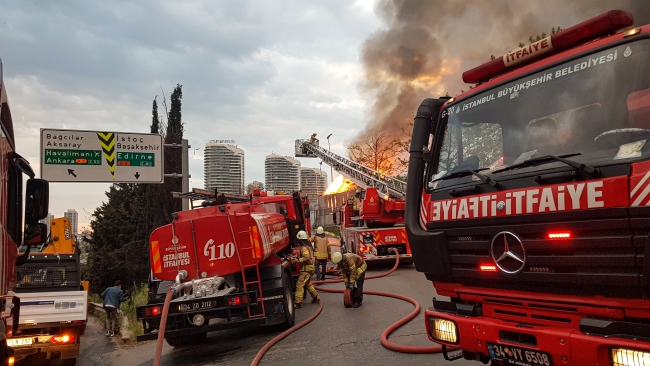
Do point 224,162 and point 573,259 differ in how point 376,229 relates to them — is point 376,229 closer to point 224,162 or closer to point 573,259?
point 573,259

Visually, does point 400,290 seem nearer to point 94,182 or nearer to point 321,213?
point 94,182

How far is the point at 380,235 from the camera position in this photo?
14.5 m

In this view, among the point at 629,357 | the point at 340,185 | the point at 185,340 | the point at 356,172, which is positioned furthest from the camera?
the point at 340,185

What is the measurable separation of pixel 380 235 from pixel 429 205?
1054 cm

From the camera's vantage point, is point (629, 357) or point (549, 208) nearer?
point (629, 357)

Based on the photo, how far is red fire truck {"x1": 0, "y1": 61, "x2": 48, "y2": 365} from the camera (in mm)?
3379

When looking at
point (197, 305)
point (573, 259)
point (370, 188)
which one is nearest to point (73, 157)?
point (197, 305)

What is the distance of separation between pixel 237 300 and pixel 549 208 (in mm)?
4628

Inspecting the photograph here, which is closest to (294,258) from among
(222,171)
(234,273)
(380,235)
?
(234,273)

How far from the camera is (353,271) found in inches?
352

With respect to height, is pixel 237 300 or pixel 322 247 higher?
pixel 322 247

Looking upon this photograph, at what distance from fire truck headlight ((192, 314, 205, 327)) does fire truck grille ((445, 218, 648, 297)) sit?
4.18m

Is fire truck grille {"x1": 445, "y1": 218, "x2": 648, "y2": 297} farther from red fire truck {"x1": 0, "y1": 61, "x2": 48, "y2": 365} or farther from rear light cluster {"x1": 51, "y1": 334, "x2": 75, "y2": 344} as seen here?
rear light cluster {"x1": 51, "y1": 334, "x2": 75, "y2": 344}

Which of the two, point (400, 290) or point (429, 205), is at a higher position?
point (429, 205)
